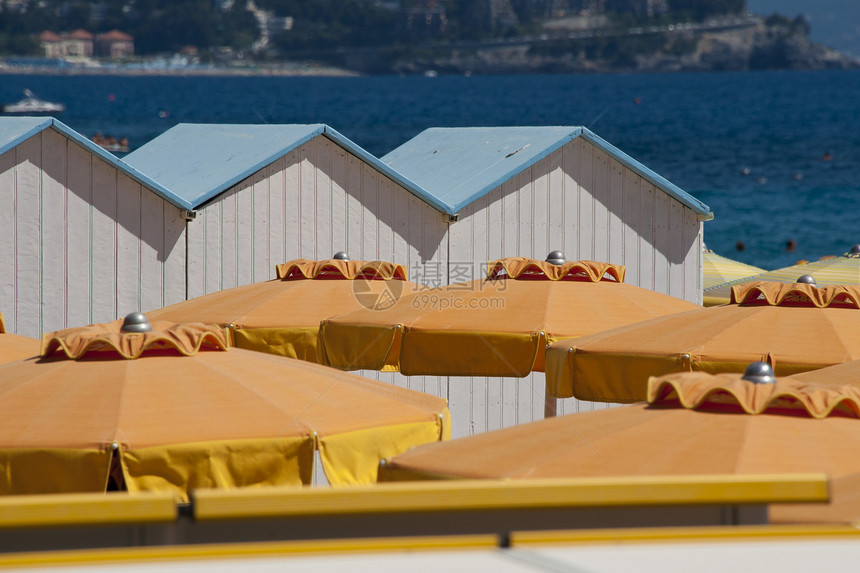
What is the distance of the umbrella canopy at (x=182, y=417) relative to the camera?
496 centimetres

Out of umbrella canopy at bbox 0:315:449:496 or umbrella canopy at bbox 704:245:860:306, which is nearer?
umbrella canopy at bbox 0:315:449:496

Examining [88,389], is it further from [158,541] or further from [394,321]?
[394,321]

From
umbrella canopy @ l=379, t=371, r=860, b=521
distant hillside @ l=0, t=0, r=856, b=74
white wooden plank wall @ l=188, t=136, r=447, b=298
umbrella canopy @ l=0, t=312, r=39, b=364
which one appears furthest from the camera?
distant hillside @ l=0, t=0, r=856, b=74

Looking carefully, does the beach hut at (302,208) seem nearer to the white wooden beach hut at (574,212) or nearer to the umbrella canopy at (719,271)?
the white wooden beach hut at (574,212)

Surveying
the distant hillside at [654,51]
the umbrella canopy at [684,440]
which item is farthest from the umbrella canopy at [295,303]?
the distant hillside at [654,51]

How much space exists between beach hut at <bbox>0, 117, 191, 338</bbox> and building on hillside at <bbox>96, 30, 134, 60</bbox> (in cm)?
17936

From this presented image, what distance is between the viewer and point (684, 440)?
14.6 ft

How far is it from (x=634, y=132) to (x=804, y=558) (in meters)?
80.5

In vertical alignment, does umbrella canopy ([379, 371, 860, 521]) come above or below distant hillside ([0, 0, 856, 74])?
below

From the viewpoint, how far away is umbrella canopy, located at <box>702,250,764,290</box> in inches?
649

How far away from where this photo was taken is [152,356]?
18.8ft

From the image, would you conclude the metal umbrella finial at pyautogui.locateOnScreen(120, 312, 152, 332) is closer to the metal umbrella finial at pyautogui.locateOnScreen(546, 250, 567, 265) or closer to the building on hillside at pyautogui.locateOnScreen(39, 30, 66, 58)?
the metal umbrella finial at pyautogui.locateOnScreen(546, 250, 567, 265)

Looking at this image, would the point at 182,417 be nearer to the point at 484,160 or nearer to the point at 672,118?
the point at 484,160

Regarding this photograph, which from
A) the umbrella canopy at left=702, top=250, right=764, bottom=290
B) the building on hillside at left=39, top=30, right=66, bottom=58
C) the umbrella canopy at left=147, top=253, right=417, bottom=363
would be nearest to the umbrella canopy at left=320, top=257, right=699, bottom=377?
the umbrella canopy at left=147, top=253, right=417, bottom=363
